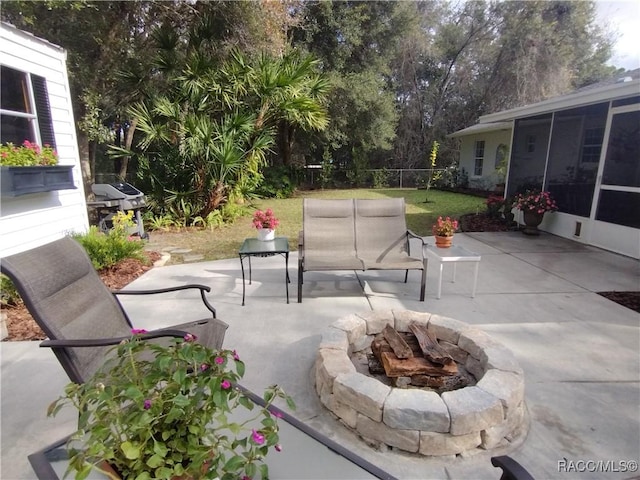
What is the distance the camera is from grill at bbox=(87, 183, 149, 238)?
6383 millimetres

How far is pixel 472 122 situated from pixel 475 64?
299 centimetres

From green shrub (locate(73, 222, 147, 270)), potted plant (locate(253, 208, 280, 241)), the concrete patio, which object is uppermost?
potted plant (locate(253, 208, 280, 241))

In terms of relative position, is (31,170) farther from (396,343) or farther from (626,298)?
(626,298)

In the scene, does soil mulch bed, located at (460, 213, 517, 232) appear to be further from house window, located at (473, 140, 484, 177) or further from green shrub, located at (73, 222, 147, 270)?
house window, located at (473, 140, 484, 177)

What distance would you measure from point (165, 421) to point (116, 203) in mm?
6375

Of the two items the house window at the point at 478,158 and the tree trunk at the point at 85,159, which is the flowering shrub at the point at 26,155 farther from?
the house window at the point at 478,158

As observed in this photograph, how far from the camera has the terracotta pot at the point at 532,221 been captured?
702 centimetres

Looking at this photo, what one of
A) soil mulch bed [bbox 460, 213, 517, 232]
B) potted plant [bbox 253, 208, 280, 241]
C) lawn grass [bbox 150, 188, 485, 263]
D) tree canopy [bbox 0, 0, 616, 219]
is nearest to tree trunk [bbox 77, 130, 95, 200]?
tree canopy [bbox 0, 0, 616, 219]

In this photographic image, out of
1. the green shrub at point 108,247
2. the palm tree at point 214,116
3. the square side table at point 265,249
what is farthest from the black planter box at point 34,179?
the palm tree at point 214,116

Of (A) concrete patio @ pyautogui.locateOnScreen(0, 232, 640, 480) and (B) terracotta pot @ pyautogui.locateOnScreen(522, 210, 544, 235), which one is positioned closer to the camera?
(A) concrete patio @ pyautogui.locateOnScreen(0, 232, 640, 480)

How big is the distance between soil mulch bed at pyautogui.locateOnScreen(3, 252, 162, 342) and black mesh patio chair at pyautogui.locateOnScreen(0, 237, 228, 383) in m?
1.39

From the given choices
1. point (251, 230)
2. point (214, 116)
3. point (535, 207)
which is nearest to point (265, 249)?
point (251, 230)

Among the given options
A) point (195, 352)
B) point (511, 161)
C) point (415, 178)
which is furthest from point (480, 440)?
point (415, 178)

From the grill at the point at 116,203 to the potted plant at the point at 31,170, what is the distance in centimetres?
140
